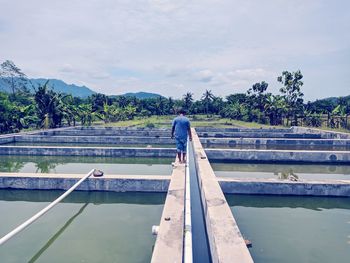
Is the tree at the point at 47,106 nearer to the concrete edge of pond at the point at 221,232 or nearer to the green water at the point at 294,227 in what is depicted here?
the green water at the point at 294,227

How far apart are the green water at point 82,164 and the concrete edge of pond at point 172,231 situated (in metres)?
4.02

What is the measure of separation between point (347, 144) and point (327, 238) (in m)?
11.3

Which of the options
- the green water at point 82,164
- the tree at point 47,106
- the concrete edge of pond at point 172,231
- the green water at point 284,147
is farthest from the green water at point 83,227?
the tree at point 47,106

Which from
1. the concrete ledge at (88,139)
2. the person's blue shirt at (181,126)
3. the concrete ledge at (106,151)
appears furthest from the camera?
the concrete ledge at (88,139)

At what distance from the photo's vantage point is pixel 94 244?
12.2ft

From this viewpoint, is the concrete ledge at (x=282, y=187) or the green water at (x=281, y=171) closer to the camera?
the concrete ledge at (x=282, y=187)

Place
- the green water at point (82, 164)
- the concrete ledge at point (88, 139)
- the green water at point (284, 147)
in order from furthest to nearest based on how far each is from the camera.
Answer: the concrete ledge at point (88, 139) < the green water at point (284, 147) < the green water at point (82, 164)

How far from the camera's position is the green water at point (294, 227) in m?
3.52

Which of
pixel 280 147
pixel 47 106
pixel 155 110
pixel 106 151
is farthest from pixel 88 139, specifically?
pixel 155 110

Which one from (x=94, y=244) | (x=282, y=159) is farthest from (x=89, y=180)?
(x=282, y=159)

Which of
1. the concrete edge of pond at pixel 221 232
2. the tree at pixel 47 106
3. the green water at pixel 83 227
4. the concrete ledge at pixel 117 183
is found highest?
the tree at pixel 47 106

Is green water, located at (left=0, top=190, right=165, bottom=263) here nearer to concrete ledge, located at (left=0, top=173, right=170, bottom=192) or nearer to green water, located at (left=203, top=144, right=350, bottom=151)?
concrete ledge, located at (left=0, top=173, right=170, bottom=192)

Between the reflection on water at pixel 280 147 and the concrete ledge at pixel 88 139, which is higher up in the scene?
the concrete ledge at pixel 88 139

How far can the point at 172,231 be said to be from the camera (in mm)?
3055
